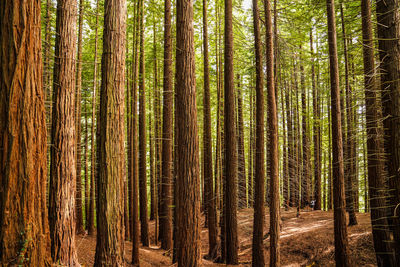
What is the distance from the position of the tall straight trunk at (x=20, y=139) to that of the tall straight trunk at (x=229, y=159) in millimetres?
7345

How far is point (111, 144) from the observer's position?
5.17 meters

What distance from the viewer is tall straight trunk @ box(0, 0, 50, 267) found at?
3.06 meters

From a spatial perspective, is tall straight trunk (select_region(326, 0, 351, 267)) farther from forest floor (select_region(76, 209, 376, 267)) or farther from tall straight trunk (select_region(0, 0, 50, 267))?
tall straight trunk (select_region(0, 0, 50, 267))

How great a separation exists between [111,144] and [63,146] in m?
1.37

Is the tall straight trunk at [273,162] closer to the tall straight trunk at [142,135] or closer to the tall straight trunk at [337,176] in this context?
the tall straight trunk at [337,176]

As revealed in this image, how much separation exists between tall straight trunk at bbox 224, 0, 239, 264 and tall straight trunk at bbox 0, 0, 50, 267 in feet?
24.1

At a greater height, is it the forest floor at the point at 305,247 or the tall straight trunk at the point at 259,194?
the tall straight trunk at the point at 259,194

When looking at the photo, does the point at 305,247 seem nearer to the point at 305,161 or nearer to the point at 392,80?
the point at 305,161

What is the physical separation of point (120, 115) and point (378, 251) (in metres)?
8.66

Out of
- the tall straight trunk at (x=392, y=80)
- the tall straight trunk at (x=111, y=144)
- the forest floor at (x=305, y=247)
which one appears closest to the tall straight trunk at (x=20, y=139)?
the tall straight trunk at (x=111, y=144)

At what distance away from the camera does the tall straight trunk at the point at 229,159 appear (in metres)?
9.95

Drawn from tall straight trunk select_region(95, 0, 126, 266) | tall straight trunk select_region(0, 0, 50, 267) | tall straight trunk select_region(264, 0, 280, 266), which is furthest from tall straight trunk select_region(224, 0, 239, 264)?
tall straight trunk select_region(0, 0, 50, 267)

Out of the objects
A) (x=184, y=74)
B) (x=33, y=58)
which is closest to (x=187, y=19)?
(x=184, y=74)

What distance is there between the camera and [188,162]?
546cm
